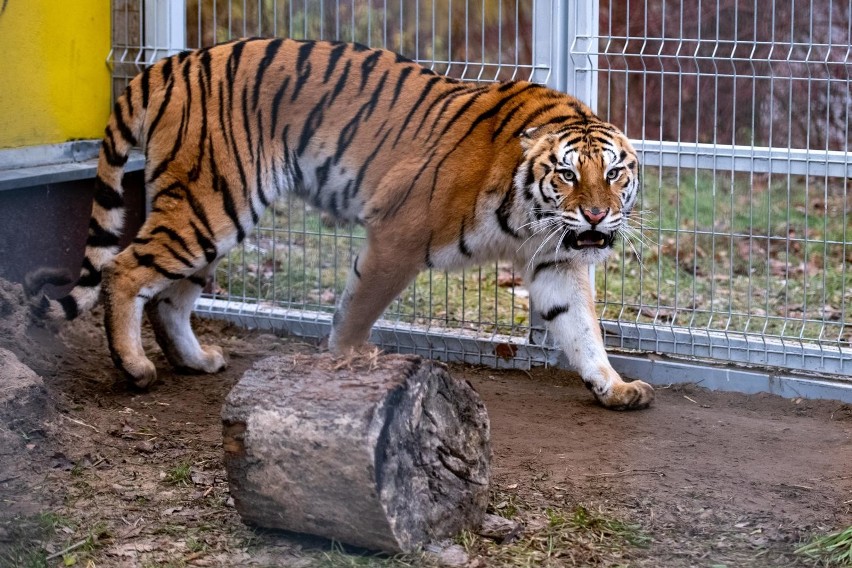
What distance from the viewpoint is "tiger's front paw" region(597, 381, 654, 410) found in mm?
4949

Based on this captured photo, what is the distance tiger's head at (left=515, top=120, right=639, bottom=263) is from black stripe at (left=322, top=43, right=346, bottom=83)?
98cm

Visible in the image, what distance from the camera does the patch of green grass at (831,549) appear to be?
3.40 meters

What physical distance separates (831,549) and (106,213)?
11.1ft

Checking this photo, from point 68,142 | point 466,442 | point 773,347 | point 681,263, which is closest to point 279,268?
point 68,142

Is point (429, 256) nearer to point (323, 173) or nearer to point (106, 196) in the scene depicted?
point (323, 173)

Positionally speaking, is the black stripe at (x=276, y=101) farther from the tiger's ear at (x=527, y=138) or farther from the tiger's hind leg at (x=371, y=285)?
the tiger's ear at (x=527, y=138)

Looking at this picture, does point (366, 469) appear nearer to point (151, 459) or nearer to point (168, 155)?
point (151, 459)

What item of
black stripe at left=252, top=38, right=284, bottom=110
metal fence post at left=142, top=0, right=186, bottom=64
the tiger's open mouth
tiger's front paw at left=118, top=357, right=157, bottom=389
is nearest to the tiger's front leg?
the tiger's open mouth

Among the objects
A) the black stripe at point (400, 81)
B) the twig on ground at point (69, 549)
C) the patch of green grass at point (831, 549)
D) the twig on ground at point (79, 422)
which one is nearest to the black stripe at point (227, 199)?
the black stripe at point (400, 81)

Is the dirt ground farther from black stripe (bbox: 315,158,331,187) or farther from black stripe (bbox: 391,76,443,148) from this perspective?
black stripe (bbox: 391,76,443,148)

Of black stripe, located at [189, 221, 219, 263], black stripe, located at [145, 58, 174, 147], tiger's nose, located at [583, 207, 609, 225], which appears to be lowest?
black stripe, located at [189, 221, 219, 263]

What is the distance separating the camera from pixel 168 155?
5152 mm

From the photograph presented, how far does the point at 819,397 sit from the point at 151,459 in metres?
2.89

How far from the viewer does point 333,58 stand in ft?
17.5
